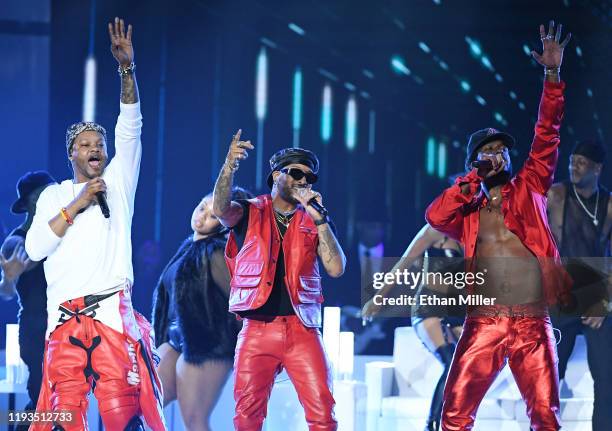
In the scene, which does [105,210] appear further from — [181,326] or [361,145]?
[361,145]

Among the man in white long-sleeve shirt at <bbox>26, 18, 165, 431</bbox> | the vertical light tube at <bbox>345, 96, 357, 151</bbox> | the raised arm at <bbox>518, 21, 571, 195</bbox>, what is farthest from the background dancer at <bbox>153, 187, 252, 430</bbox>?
the vertical light tube at <bbox>345, 96, 357, 151</bbox>

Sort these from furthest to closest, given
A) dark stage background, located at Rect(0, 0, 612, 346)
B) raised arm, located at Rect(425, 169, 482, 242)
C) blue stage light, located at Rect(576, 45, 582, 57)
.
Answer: dark stage background, located at Rect(0, 0, 612, 346) → blue stage light, located at Rect(576, 45, 582, 57) → raised arm, located at Rect(425, 169, 482, 242)

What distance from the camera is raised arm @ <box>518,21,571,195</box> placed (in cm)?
490

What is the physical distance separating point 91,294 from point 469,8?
16.6ft

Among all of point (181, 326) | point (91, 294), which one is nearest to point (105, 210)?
point (91, 294)

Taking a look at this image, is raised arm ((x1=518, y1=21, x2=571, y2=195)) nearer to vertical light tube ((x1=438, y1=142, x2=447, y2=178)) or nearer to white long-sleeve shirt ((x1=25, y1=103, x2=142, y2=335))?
white long-sleeve shirt ((x1=25, y1=103, x2=142, y2=335))

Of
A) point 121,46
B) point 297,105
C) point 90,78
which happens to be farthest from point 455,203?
point 90,78

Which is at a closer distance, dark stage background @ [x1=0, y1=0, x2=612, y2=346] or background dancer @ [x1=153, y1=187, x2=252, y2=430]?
background dancer @ [x1=153, y1=187, x2=252, y2=430]

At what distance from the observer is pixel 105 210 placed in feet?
14.0

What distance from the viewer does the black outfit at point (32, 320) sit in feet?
19.6

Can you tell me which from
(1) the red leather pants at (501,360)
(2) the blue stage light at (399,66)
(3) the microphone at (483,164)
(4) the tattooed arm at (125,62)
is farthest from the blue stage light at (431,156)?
(4) the tattooed arm at (125,62)

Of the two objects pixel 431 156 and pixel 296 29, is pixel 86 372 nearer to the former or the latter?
pixel 296 29

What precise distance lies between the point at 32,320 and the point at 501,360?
9.52 feet

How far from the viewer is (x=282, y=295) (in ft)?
16.3
